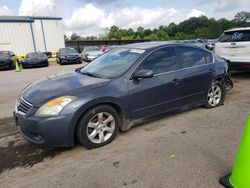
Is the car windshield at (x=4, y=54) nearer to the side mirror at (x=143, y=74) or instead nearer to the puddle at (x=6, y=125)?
the puddle at (x=6, y=125)

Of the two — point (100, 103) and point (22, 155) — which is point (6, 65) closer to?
point (22, 155)

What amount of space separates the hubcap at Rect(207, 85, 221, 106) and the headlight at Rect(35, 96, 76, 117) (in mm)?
3200

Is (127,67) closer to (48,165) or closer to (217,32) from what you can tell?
(48,165)

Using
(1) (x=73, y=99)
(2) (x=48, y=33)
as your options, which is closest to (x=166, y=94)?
(1) (x=73, y=99)

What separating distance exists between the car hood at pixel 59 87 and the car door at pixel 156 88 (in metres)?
0.58

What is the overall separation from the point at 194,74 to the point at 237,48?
4.04 meters

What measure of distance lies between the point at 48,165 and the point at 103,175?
86cm

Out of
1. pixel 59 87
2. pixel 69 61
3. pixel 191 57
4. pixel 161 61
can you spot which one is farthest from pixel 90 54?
pixel 59 87

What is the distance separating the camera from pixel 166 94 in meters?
4.34

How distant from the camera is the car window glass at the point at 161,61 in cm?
425

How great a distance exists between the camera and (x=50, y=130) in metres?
3.35

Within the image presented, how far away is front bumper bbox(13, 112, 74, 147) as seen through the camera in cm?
333

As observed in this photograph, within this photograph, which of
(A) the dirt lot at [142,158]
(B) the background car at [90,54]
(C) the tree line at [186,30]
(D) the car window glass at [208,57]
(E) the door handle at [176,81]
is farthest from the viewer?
(C) the tree line at [186,30]

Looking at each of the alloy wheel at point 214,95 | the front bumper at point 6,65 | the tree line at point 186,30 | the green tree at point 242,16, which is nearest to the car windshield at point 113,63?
the alloy wheel at point 214,95
